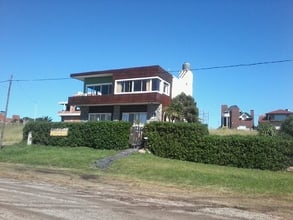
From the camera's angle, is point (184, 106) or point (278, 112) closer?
point (184, 106)

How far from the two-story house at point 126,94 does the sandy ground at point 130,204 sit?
26.2 metres

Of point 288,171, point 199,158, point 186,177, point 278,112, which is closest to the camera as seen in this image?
point 186,177

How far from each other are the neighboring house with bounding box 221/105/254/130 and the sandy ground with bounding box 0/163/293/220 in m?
75.4

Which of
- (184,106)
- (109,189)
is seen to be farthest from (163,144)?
(109,189)

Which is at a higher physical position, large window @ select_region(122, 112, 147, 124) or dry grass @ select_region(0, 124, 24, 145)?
large window @ select_region(122, 112, 147, 124)

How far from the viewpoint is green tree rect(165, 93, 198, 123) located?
149 ft

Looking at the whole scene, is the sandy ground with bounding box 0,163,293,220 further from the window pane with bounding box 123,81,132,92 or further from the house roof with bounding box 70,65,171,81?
the window pane with bounding box 123,81,132,92

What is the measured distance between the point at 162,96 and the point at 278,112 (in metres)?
54.9

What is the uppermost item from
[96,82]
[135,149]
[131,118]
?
[96,82]

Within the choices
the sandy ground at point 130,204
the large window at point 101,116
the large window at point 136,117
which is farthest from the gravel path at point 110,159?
the large window at point 101,116

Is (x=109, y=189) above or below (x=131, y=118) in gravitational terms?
below

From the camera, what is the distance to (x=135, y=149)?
121 ft

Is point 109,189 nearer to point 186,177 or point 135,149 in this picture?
point 186,177

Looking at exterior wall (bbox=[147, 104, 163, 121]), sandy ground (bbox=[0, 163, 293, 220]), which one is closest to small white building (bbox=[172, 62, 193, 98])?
exterior wall (bbox=[147, 104, 163, 121])
